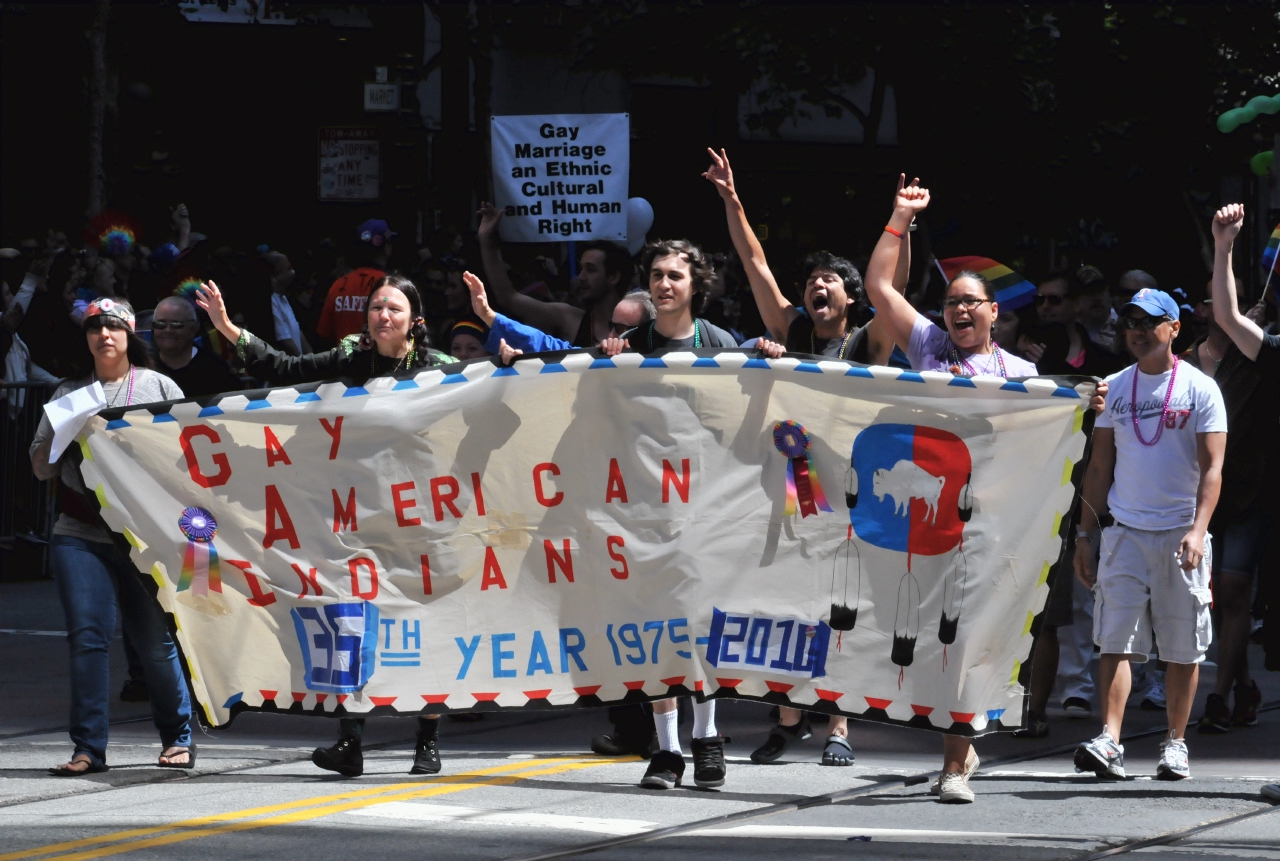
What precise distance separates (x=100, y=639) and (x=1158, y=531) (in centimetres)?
427

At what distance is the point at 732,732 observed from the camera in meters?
8.52

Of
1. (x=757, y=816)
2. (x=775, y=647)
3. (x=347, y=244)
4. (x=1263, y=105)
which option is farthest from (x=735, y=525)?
(x=347, y=244)

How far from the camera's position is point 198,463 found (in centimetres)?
721

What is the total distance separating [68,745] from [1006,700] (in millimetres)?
4127

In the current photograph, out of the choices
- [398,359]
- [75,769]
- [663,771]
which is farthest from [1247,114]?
[75,769]

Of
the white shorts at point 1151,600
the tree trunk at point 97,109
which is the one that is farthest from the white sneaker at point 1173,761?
the tree trunk at point 97,109

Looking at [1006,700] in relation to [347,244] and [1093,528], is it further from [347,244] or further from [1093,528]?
[347,244]

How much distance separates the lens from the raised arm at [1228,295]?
7.26m

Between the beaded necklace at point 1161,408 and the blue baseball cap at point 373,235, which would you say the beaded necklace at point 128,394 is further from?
the blue baseball cap at point 373,235

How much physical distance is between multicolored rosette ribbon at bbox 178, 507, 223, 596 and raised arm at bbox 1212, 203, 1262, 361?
408 cm

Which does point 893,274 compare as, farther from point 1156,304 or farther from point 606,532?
point 606,532

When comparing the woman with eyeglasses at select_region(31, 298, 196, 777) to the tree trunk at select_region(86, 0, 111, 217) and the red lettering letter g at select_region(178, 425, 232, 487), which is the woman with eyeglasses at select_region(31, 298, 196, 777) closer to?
the red lettering letter g at select_region(178, 425, 232, 487)

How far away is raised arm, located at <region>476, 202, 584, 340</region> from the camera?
9578mm

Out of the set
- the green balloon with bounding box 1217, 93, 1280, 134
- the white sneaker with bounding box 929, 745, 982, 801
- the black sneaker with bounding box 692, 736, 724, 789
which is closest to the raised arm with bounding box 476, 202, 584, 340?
the black sneaker with bounding box 692, 736, 724, 789
